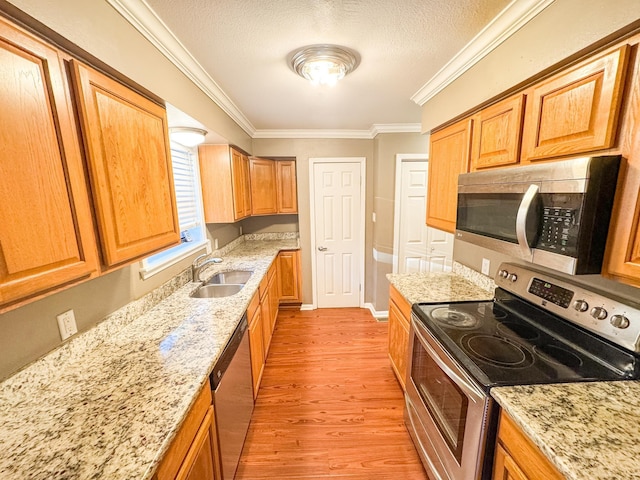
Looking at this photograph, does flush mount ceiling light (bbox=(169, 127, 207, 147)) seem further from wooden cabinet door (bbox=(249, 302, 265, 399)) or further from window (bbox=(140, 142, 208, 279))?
wooden cabinet door (bbox=(249, 302, 265, 399))

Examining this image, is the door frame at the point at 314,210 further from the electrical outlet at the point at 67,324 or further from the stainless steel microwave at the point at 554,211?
the electrical outlet at the point at 67,324

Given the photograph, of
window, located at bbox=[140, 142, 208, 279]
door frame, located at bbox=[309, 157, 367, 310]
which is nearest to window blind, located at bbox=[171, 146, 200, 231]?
window, located at bbox=[140, 142, 208, 279]

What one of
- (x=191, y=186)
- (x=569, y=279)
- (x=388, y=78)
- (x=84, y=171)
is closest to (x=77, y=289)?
(x=84, y=171)

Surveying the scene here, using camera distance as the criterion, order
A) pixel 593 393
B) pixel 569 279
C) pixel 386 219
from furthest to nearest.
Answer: pixel 386 219 < pixel 569 279 < pixel 593 393

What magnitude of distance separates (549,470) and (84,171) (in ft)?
5.83

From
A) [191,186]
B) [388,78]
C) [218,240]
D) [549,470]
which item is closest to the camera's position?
[549,470]

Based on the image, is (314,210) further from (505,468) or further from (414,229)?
(505,468)

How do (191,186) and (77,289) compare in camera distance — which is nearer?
(77,289)

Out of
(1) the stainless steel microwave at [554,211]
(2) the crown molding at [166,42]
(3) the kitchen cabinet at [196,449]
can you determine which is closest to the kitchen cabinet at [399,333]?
(1) the stainless steel microwave at [554,211]

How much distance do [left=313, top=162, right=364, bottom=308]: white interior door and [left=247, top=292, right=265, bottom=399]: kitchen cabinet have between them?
157 centimetres

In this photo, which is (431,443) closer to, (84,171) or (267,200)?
(84,171)

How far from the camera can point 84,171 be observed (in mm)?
912

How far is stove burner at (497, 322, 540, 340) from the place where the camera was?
1.25 meters

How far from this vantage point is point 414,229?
→ 332 centimetres
